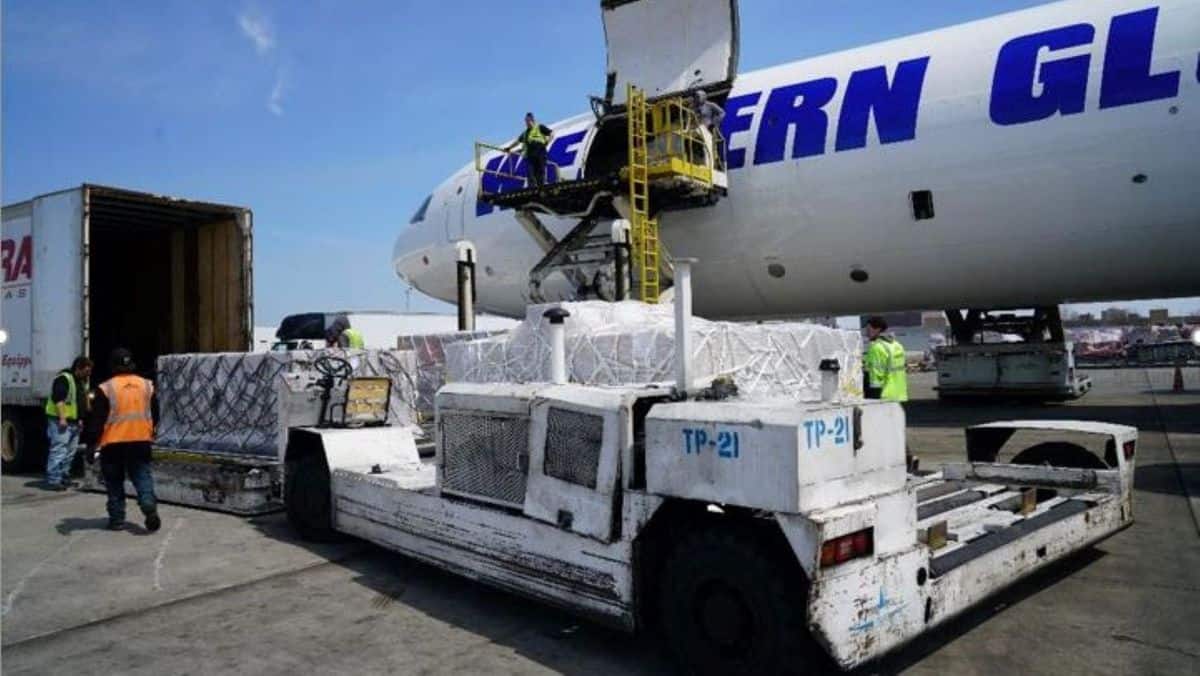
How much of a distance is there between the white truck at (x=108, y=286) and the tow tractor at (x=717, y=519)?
731 cm

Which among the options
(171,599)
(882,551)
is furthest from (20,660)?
(882,551)

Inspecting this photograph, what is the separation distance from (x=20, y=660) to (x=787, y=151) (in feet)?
36.6

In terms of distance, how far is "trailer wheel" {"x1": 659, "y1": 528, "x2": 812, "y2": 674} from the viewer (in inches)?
137

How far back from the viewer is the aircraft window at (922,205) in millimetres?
11594

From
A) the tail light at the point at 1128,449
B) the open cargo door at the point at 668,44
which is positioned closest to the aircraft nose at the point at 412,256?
the open cargo door at the point at 668,44

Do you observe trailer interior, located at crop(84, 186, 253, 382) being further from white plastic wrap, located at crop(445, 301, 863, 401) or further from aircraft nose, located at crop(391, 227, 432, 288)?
aircraft nose, located at crop(391, 227, 432, 288)

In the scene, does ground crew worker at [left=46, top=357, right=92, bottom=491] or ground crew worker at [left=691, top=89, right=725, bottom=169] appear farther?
ground crew worker at [left=691, top=89, right=725, bottom=169]

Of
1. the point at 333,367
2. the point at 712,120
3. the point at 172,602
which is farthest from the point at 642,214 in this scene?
the point at 172,602

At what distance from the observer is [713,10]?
1427cm

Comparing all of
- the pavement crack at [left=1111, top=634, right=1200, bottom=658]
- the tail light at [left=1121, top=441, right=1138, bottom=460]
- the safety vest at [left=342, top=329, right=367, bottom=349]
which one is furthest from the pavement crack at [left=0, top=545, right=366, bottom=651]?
the tail light at [left=1121, top=441, right=1138, bottom=460]

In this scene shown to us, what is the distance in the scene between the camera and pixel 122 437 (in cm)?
758

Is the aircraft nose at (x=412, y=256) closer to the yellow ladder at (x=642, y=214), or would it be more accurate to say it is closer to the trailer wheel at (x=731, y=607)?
the yellow ladder at (x=642, y=214)

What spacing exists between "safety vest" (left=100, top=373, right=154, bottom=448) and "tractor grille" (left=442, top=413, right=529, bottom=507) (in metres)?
3.89

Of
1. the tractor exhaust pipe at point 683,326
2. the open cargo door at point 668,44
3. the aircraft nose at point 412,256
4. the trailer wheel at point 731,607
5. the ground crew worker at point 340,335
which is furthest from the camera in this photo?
the aircraft nose at point 412,256
